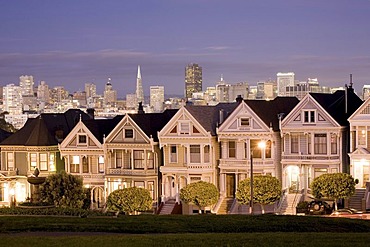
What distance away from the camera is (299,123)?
55906 millimetres

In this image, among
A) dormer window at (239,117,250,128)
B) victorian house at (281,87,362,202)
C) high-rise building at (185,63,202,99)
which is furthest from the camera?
high-rise building at (185,63,202,99)

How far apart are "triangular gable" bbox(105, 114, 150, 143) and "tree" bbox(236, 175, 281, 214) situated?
984cm

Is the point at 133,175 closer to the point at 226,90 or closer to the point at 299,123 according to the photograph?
the point at 299,123

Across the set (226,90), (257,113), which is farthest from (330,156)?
(226,90)

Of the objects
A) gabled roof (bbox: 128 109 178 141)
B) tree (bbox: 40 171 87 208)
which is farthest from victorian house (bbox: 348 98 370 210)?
tree (bbox: 40 171 87 208)

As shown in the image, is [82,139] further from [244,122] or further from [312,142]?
[312,142]

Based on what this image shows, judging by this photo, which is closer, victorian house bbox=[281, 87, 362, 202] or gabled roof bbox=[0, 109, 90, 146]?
victorian house bbox=[281, 87, 362, 202]

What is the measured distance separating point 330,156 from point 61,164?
75.3ft

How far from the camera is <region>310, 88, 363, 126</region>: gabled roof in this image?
55.8m

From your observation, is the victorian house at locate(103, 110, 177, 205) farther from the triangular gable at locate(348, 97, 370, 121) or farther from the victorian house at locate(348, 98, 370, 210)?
the triangular gable at locate(348, 97, 370, 121)

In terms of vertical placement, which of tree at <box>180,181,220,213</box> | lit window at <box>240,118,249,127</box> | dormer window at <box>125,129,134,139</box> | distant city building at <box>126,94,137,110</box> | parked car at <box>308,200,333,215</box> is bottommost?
parked car at <box>308,200,333,215</box>

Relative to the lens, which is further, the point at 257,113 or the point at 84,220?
the point at 257,113

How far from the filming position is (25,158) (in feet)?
216

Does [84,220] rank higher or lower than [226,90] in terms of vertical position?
lower
